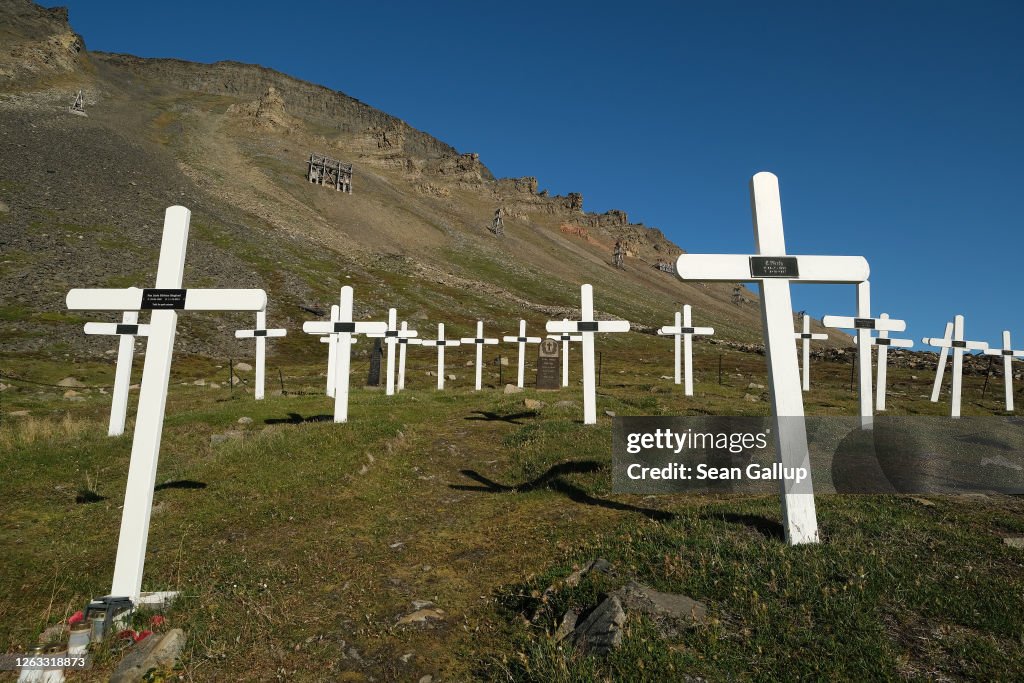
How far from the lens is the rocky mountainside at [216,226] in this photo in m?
55.0

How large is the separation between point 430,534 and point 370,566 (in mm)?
1433

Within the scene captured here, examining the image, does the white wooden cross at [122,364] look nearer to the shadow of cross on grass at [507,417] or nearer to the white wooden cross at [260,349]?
the white wooden cross at [260,349]

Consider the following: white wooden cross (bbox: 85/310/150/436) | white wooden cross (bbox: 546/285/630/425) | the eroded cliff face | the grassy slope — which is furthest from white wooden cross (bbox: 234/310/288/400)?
the eroded cliff face

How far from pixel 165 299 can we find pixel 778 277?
27.6 ft

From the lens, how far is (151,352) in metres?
7.23

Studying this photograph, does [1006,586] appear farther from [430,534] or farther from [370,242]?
[370,242]

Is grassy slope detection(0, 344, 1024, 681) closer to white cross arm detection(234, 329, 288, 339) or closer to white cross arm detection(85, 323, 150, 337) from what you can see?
white cross arm detection(85, 323, 150, 337)

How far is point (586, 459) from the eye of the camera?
38.8 feet

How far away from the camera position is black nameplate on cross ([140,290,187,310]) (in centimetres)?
733

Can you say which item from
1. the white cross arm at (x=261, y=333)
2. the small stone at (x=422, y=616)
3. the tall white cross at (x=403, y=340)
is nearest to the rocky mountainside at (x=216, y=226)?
the white cross arm at (x=261, y=333)

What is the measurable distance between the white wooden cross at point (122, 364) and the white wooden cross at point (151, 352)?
10070mm

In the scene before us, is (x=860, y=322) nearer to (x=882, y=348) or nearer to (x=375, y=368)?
(x=882, y=348)

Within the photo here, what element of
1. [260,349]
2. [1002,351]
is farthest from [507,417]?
[1002,351]

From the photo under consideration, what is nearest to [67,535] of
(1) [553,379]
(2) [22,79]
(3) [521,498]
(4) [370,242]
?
(3) [521,498]
